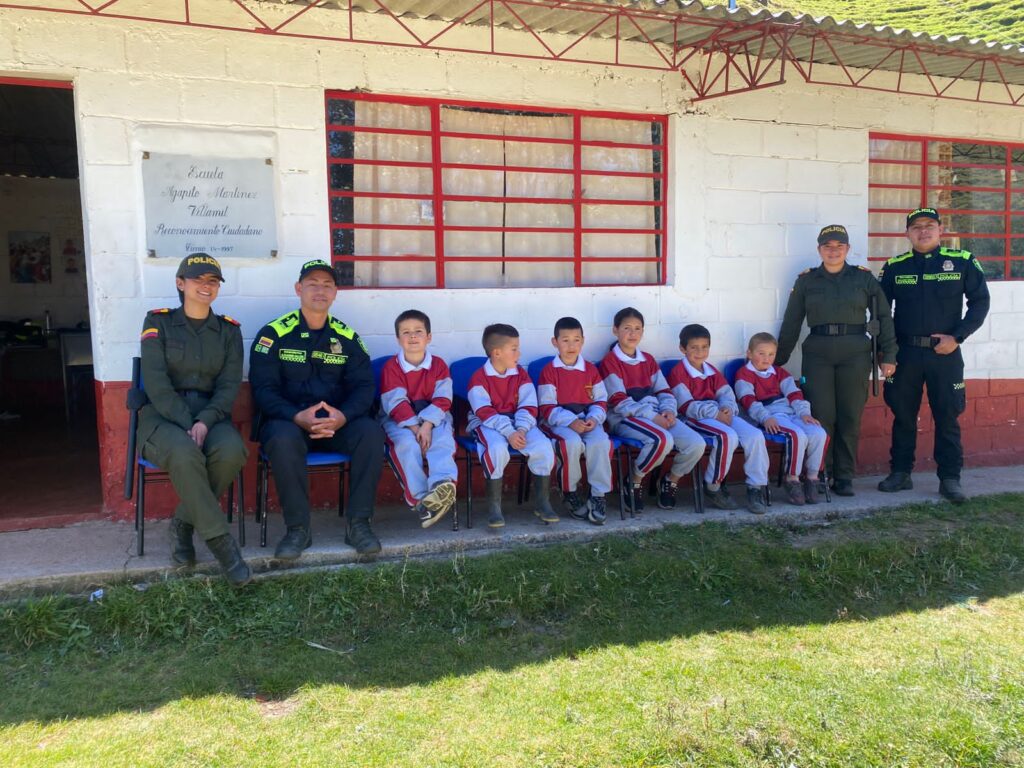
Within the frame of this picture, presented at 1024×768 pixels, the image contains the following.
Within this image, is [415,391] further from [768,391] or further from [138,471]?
Result: [768,391]

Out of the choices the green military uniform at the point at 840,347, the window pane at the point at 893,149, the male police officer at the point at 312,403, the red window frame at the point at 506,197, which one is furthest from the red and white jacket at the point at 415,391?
the window pane at the point at 893,149

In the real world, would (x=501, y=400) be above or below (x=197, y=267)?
below

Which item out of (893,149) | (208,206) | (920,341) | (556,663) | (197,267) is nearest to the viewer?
(556,663)

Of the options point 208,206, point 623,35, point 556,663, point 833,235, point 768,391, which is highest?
point 623,35

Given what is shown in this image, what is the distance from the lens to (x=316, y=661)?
348 cm

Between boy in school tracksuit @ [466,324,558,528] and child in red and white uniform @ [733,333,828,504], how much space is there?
1.69 m

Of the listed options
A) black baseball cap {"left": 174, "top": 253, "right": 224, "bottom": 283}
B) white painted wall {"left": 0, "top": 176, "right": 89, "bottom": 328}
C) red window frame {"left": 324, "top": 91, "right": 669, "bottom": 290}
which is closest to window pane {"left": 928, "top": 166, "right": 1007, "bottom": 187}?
red window frame {"left": 324, "top": 91, "right": 669, "bottom": 290}

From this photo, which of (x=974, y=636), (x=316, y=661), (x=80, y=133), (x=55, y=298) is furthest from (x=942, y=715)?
(x=55, y=298)

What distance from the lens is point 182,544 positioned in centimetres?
414

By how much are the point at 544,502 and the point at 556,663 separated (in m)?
1.61

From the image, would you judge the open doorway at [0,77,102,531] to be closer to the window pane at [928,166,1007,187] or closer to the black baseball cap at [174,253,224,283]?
the black baseball cap at [174,253,224,283]

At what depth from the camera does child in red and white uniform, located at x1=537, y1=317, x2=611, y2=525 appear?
504 cm

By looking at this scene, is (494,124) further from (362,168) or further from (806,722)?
(806,722)

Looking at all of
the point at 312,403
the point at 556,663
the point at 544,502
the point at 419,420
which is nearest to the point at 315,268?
the point at 312,403
